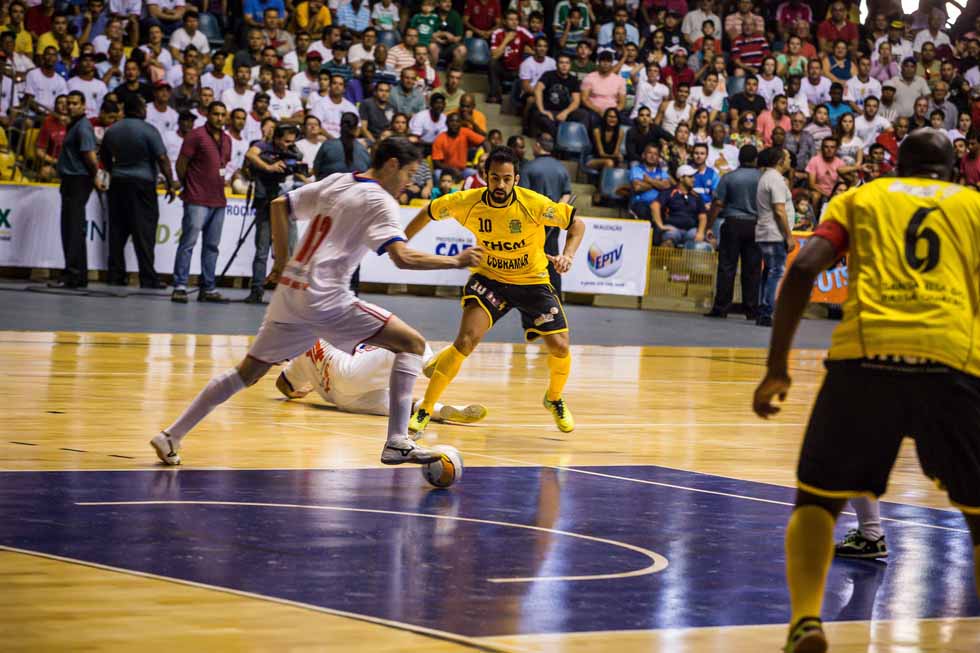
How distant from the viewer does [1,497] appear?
21.5ft

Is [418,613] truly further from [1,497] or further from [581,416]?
[581,416]

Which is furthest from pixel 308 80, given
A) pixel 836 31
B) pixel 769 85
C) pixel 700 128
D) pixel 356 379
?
pixel 356 379

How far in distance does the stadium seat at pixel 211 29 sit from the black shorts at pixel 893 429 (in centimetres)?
1877

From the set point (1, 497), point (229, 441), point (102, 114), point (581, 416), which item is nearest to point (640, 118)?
point (102, 114)

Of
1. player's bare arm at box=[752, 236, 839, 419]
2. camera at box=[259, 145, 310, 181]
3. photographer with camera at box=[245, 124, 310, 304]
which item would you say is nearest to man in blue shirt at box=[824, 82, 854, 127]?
photographer with camera at box=[245, 124, 310, 304]

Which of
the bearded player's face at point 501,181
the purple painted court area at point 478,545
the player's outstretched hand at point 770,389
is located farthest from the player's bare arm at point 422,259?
the player's outstretched hand at point 770,389

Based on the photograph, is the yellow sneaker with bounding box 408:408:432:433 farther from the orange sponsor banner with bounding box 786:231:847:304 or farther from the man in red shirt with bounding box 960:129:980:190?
the man in red shirt with bounding box 960:129:980:190

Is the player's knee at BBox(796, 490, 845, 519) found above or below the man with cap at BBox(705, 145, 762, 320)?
below

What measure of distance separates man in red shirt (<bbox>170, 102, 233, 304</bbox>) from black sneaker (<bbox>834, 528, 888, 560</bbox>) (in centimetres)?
1204

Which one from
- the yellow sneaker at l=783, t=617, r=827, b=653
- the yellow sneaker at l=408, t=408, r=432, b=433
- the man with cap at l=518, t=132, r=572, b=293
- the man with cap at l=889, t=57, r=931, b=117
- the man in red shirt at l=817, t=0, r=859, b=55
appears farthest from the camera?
the man in red shirt at l=817, t=0, r=859, b=55

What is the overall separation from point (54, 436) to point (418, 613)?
4259 mm

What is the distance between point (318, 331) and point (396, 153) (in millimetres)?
1024

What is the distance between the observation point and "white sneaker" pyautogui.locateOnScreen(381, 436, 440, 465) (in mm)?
7496

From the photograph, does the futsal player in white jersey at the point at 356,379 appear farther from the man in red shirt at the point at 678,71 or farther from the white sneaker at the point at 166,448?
the man in red shirt at the point at 678,71
